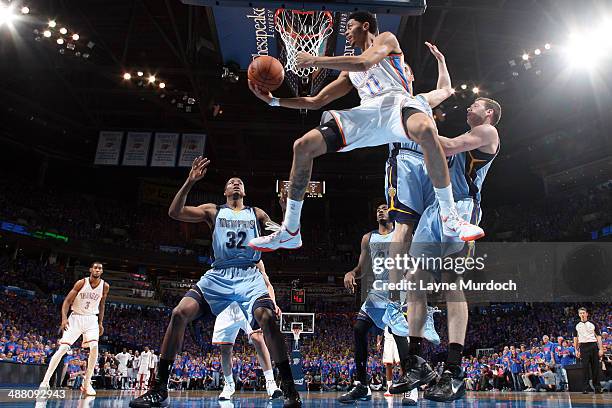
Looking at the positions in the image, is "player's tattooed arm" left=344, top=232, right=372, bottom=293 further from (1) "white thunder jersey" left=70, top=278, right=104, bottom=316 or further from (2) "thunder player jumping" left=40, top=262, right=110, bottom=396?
(1) "white thunder jersey" left=70, top=278, right=104, bottom=316

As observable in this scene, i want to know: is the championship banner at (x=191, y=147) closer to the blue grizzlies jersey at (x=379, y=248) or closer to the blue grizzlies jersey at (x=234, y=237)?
the blue grizzlies jersey at (x=379, y=248)

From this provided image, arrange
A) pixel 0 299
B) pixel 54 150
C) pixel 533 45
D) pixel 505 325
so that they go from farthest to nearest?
pixel 54 150 → pixel 505 325 → pixel 0 299 → pixel 533 45

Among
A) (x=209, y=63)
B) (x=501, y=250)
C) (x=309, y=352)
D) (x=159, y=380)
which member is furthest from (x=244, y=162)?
(x=159, y=380)

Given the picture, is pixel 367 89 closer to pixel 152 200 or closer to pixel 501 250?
pixel 501 250

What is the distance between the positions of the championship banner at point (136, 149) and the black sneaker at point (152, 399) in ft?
59.6

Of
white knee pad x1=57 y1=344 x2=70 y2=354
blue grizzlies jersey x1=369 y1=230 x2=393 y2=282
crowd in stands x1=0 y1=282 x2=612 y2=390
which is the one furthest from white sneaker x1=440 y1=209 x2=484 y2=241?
crowd in stands x1=0 y1=282 x2=612 y2=390

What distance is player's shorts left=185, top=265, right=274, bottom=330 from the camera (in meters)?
4.65

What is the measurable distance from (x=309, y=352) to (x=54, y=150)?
57.9 feet

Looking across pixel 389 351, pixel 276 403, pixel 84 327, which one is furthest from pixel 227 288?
pixel 389 351

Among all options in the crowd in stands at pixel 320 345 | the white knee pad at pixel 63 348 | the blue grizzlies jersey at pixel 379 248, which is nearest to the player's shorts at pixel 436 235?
the blue grizzlies jersey at pixel 379 248

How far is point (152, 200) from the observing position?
31531 mm

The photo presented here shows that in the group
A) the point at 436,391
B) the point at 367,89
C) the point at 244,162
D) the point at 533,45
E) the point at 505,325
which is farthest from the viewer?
the point at 244,162

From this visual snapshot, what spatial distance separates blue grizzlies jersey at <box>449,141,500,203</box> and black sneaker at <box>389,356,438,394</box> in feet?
4.57

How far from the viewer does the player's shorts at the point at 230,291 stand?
4.65 meters
